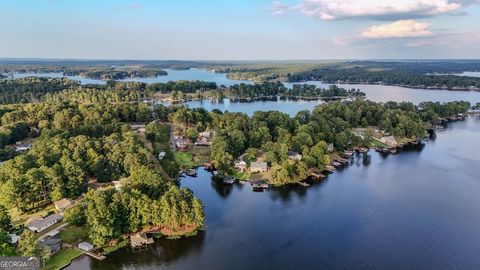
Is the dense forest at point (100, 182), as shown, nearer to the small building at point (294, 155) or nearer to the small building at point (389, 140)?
the small building at point (294, 155)

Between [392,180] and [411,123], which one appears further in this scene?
[411,123]

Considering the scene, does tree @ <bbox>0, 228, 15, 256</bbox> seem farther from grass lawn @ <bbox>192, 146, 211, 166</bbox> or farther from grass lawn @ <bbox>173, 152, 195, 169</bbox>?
grass lawn @ <bbox>192, 146, 211, 166</bbox>

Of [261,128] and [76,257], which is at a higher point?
[261,128]

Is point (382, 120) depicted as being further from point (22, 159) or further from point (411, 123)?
point (22, 159)

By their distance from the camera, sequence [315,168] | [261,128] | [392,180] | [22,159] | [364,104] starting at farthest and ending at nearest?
[364,104] < [261,128] < [315,168] < [392,180] < [22,159]

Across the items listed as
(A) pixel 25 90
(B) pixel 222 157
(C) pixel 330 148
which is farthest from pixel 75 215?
(A) pixel 25 90

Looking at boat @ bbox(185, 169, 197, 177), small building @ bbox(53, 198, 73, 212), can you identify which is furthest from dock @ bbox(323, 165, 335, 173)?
small building @ bbox(53, 198, 73, 212)

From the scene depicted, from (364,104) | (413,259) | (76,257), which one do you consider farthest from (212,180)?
(364,104)

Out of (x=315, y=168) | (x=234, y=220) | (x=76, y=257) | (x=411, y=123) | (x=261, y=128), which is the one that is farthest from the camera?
(x=411, y=123)
